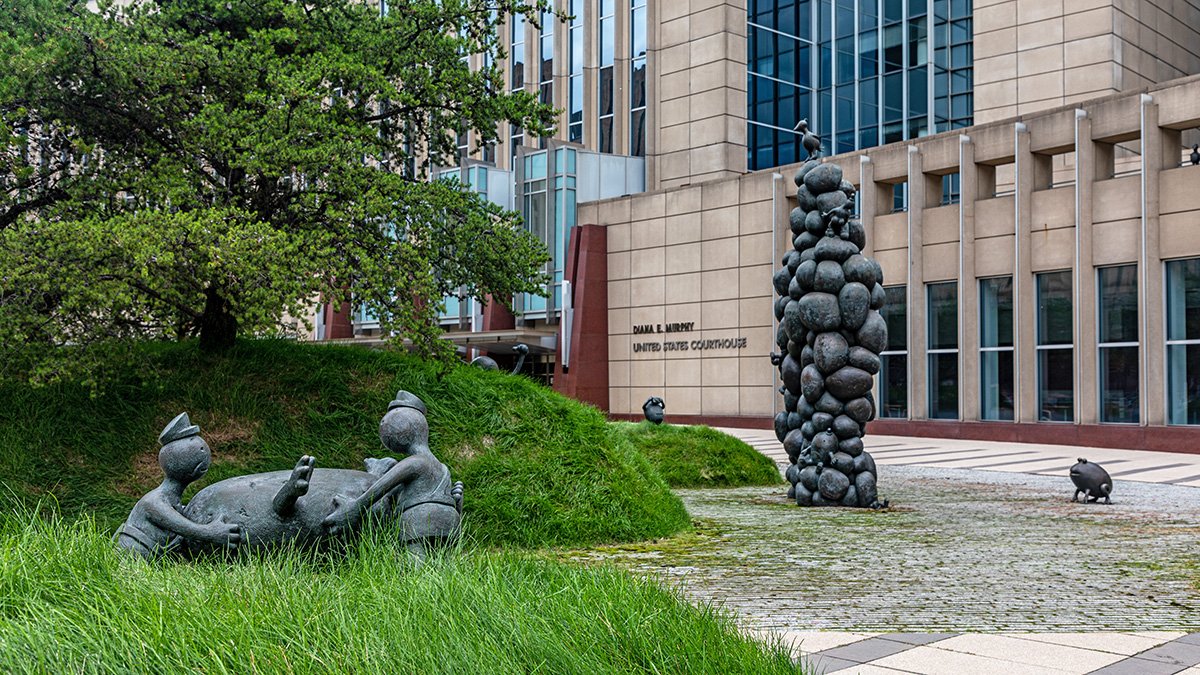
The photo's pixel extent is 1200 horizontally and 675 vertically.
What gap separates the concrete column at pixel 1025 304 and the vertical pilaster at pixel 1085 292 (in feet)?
4.38

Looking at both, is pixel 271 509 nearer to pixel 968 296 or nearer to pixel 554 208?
pixel 968 296

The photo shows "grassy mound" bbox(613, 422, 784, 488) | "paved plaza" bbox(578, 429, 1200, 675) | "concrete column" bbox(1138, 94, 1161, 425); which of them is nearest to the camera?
"paved plaza" bbox(578, 429, 1200, 675)

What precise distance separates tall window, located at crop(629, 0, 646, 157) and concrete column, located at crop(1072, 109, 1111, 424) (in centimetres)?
2033

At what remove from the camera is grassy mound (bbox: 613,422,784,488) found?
1498 centimetres

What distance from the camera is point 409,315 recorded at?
32.8 ft

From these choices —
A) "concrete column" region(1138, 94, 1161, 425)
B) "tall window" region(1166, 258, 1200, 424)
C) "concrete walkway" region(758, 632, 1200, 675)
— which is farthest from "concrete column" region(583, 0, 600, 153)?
"concrete walkway" region(758, 632, 1200, 675)

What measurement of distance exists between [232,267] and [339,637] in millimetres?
5676

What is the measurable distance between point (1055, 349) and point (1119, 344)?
1.74 meters

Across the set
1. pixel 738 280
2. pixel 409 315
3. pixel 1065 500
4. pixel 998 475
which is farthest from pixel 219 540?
pixel 738 280

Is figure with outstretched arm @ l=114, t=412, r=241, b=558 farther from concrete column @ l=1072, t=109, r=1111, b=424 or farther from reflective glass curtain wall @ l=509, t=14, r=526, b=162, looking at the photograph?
reflective glass curtain wall @ l=509, t=14, r=526, b=162

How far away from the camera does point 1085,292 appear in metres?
26.3

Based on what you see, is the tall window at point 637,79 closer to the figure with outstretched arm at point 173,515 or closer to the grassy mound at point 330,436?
the grassy mound at point 330,436

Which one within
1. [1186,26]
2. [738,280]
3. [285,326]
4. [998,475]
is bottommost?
[998,475]

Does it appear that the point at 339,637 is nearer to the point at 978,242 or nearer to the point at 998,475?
the point at 998,475
